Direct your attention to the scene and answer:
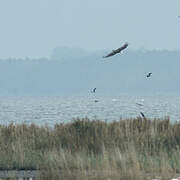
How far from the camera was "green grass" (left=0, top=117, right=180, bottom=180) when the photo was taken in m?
17.2

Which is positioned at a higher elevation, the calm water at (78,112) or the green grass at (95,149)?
the calm water at (78,112)

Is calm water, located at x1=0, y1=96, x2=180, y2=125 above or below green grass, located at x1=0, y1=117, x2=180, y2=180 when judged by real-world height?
above

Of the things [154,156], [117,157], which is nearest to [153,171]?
[117,157]

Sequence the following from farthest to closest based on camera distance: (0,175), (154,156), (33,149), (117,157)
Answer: (33,149) → (154,156) → (117,157) → (0,175)

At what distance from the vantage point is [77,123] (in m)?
24.8

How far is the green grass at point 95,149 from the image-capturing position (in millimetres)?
17219

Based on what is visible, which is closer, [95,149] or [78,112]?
[95,149]

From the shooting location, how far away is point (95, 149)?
2250 cm

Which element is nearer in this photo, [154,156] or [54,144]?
[154,156]

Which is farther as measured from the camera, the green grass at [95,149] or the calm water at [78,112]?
the calm water at [78,112]

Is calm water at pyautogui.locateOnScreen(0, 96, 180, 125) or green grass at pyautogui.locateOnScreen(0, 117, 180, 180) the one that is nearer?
green grass at pyautogui.locateOnScreen(0, 117, 180, 180)

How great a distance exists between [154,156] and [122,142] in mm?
2413

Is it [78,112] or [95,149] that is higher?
[78,112]

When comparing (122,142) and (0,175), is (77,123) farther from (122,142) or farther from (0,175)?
(0,175)
